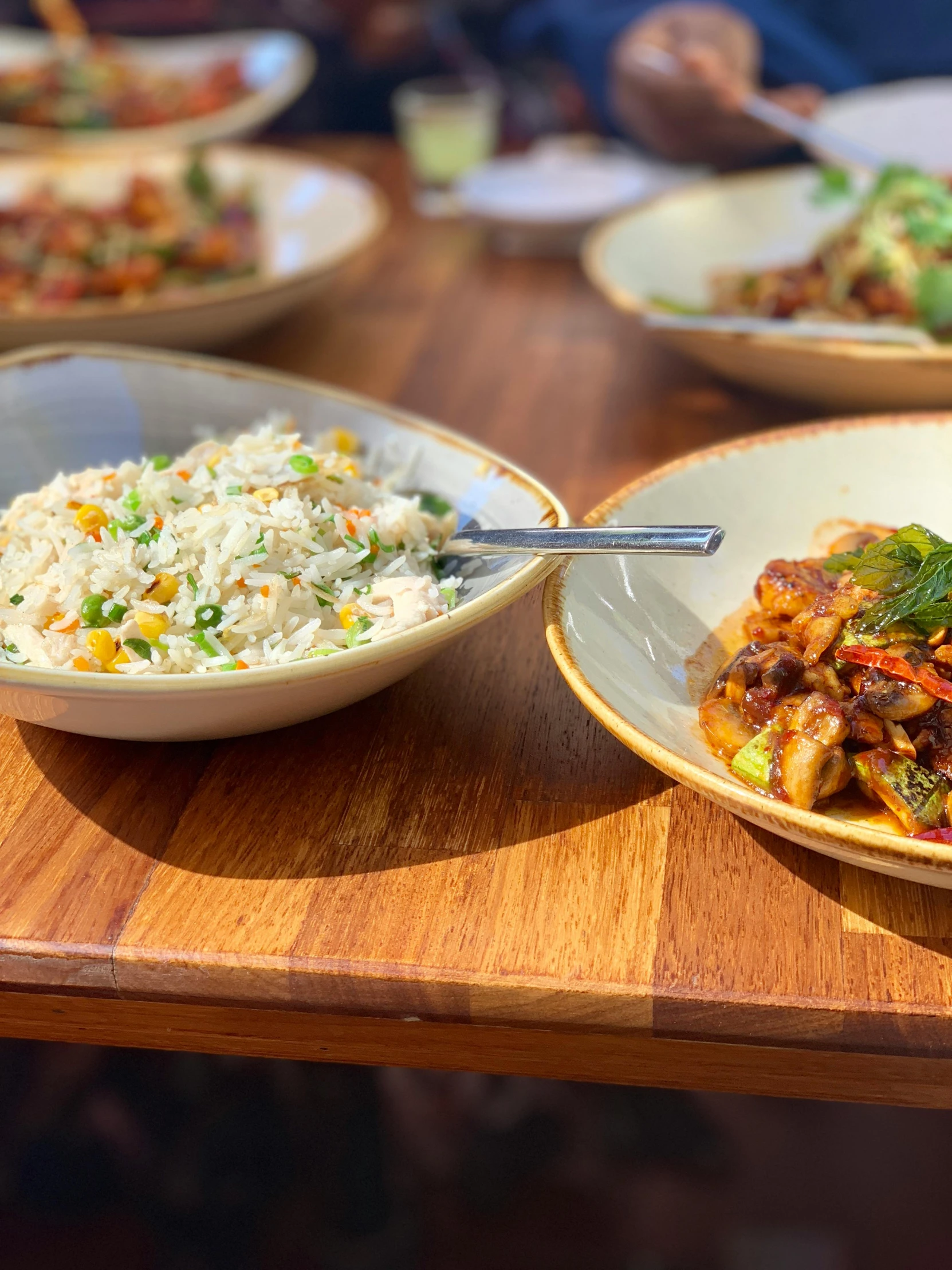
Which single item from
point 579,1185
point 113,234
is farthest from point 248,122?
point 579,1185

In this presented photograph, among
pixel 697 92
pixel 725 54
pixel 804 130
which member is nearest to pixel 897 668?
pixel 804 130

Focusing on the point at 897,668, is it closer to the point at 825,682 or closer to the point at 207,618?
the point at 825,682

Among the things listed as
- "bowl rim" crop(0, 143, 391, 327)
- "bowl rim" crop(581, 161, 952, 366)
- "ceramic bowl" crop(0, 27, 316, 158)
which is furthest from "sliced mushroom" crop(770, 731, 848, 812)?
"ceramic bowl" crop(0, 27, 316, 158)

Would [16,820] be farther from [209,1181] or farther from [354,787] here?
[209,1181]

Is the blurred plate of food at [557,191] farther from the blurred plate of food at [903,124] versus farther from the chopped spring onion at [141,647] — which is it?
the chopped spring onion at [141,647]

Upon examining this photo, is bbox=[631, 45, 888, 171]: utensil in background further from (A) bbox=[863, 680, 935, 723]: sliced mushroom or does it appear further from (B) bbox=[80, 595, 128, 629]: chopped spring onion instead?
(B) bbox=[80, 595, 128, 629]: chopped spring onion
